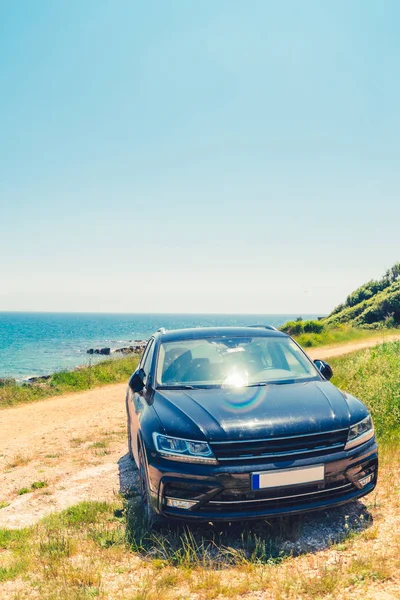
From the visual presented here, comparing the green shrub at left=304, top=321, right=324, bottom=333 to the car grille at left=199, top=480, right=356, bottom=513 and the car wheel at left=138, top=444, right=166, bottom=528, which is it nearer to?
the car wheel at left=138, top=444, right=166, bottom=528

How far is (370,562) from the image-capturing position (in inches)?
121

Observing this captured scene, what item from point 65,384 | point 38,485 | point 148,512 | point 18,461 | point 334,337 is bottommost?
point 65,384

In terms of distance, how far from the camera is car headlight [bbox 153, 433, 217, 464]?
341 cm

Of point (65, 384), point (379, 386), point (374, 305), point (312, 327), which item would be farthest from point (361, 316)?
point (379, 386)

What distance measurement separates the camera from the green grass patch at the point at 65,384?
16.0 metres

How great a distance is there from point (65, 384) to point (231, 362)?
14.3 metres

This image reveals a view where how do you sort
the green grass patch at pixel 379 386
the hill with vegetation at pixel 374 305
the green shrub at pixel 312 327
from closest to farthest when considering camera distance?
the green grass patch at pixel 379 386
the green shrub at pixel 312 327
the hill with vegetation at pixel 374 305

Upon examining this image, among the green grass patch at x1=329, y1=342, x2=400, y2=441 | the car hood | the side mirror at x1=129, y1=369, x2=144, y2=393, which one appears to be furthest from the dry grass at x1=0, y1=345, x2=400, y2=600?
the green grass patch at x1=329, y1=342, x2=400, y2=441

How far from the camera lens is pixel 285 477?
336cm

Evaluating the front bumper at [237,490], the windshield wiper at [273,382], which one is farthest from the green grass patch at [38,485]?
the windshield wiper at [273,382]

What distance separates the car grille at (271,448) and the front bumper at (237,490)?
50 millimetres

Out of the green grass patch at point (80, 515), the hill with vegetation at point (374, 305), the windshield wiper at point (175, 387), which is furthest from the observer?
the hill with vegetation at point (374, 305)

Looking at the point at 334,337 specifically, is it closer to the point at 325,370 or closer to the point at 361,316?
the point at 361,316

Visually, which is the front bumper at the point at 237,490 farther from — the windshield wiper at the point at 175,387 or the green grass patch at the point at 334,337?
the green grass patch at the point at 334,337
